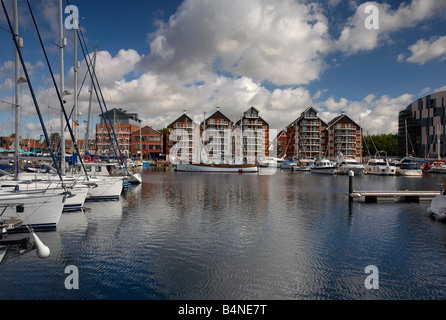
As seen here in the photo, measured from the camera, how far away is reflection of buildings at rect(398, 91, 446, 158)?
128m

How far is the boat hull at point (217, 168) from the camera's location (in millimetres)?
85438

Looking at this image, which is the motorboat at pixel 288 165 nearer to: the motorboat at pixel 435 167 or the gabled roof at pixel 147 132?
the motorboat at pixel 435 167

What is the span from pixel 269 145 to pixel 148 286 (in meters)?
115

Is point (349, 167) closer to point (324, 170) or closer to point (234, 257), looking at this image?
point (324, 170)

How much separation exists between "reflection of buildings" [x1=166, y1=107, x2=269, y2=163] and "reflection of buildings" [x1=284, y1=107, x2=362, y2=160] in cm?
1353

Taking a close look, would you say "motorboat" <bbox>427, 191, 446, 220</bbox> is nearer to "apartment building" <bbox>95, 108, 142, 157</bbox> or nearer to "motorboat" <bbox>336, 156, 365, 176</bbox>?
"motorboat" <bbox>336, 156, 365, 176</bbox>

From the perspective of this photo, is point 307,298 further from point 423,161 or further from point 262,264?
point 423,161

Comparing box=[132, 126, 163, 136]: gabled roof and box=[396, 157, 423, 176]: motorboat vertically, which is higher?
box=[132, 126, 163, 136]: gabled roof

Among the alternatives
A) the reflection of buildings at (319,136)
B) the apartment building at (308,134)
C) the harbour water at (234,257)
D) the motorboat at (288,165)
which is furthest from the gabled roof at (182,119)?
the harbour water at (234,257)

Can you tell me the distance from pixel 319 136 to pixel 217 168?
5815 centimetres

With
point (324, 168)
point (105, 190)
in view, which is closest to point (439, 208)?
point (105, 190)

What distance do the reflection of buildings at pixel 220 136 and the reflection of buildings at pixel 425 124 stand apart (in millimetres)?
58729

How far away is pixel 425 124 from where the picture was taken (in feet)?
452

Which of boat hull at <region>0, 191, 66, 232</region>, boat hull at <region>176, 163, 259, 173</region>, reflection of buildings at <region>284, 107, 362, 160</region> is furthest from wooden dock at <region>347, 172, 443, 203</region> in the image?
reflection of buildings at <region>284, 107, 362, 160</region>
